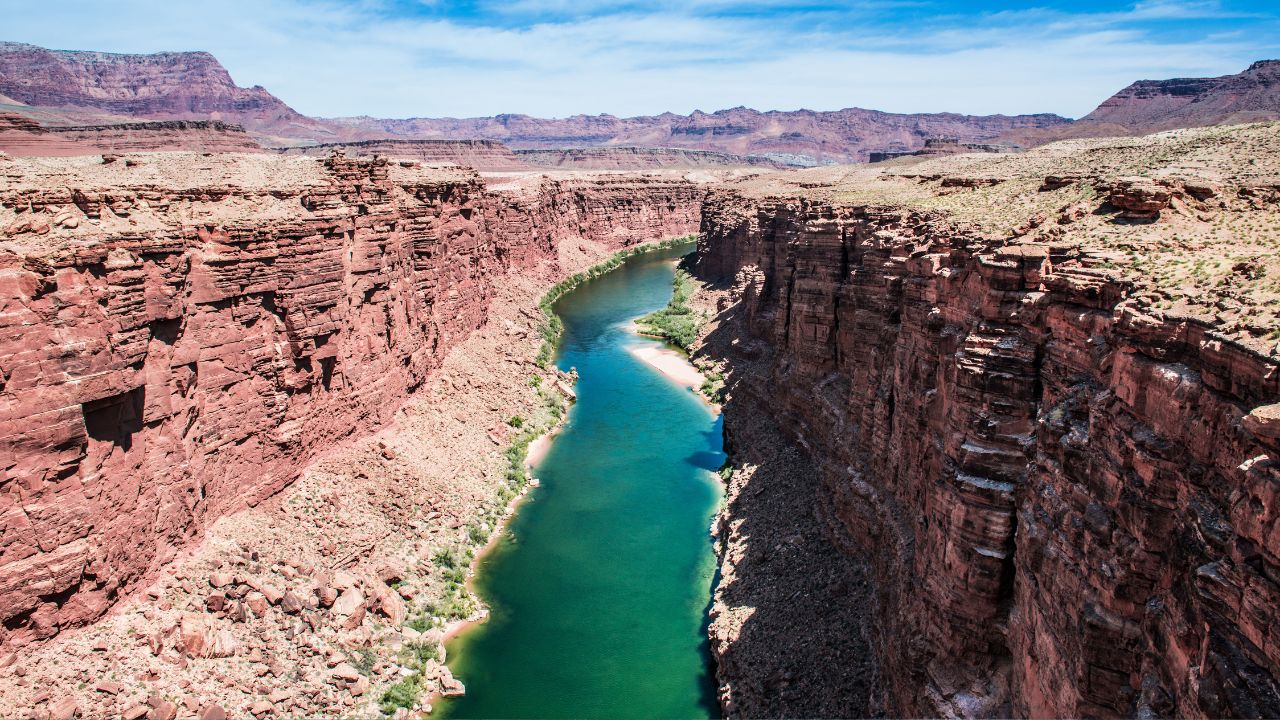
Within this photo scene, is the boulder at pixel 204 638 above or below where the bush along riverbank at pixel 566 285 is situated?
above

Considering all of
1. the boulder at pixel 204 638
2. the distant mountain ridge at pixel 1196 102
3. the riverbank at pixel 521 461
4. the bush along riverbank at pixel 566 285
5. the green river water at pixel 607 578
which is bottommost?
the green river water at pixel 607 578

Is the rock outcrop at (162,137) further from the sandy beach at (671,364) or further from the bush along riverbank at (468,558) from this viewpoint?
the bush along riverbank at (468,558)

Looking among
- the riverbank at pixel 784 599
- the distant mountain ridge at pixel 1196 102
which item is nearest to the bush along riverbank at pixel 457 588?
the riverbank at pixel 784 599

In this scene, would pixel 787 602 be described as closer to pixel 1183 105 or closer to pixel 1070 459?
pixel 1070 459

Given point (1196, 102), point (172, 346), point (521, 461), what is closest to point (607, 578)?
point (521, 461)

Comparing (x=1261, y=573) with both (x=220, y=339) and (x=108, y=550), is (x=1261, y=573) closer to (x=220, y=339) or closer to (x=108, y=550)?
(x=108, y=550)

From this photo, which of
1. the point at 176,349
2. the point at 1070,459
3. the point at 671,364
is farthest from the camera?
the point at 671,364
